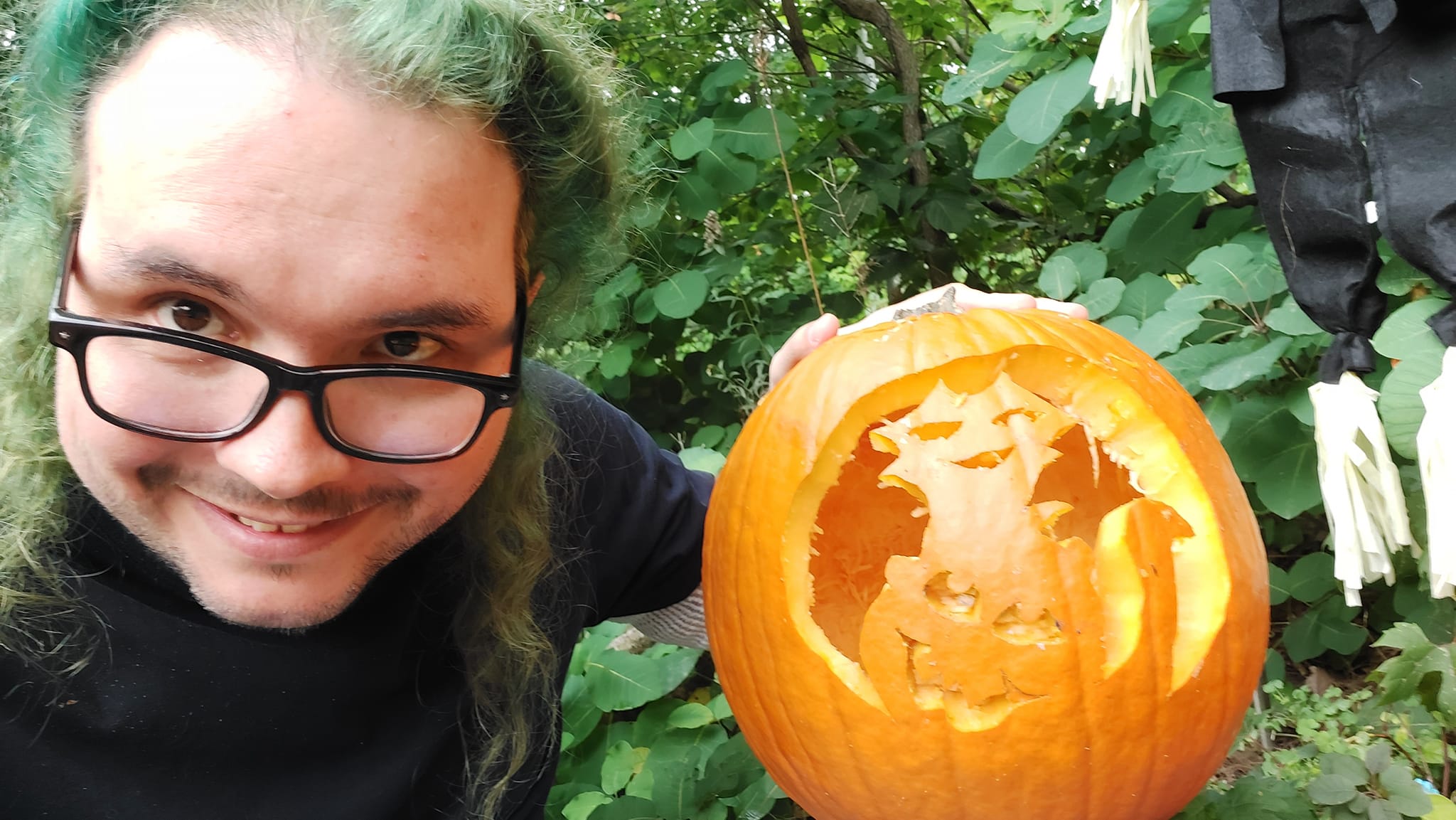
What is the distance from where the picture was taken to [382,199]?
0.73 m

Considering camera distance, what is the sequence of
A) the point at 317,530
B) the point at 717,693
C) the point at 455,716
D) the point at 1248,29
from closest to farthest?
the point at 317,530
the point at 1248,29
the point at 455,716
the point at 717,693

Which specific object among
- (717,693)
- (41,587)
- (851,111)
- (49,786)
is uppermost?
(851,111)

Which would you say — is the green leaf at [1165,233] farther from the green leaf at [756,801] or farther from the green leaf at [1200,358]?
the green leaf at [756,801]

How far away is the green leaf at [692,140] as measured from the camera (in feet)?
5.83

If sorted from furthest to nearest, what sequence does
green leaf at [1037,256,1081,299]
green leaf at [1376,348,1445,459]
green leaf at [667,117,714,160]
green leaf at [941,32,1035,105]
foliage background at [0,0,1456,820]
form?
green leaf at [667,117,714,160] → green leaf at [941,32,1035,105] → green leaf at [1037,256,1081,299] → foliage background at [0,0,1456,820] → green leaf at [1376,348,1445,459]

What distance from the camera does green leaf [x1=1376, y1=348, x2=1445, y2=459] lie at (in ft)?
3.00

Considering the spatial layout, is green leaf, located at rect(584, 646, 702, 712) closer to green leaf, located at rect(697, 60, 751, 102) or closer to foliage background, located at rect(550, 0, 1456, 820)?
foliage background, located at rect(550, 0, 1456, 820)

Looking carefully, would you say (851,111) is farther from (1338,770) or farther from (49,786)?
(49,786)

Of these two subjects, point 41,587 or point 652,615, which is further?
point 652,615

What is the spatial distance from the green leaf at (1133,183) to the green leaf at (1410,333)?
Result: 26.0 inches

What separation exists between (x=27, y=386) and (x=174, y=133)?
0.42 meters

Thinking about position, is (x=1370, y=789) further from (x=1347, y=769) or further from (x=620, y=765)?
(x=620, y=765)

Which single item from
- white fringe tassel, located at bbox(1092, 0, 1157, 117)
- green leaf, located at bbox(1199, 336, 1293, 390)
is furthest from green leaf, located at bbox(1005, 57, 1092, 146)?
green leaf, located at bbox(1199, 336, 1293, 390)

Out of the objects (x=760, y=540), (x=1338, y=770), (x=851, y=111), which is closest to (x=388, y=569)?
(x=760, y=540)
